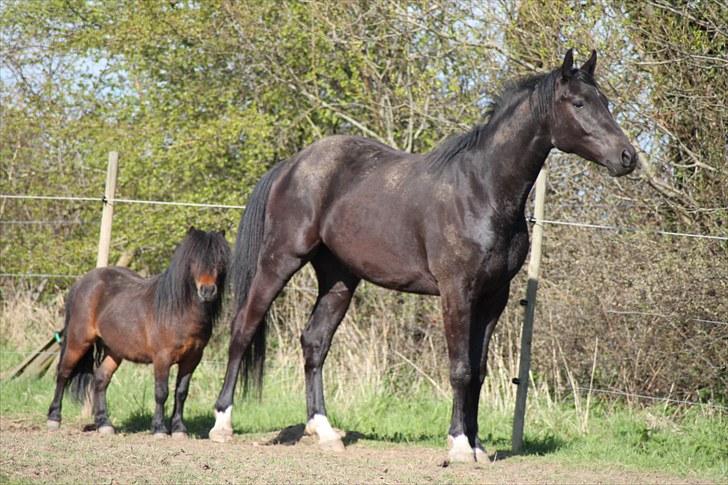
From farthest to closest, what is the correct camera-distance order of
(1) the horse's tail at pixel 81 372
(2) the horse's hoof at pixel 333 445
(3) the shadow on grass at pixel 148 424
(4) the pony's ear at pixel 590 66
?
(1) the horse's tail at pixel 81 372 < (3) the shadow on grass at pixel 148 424 < (2) the horse's hoof at pixel 333 445 < (4) the pony's ear at pixel 590 66

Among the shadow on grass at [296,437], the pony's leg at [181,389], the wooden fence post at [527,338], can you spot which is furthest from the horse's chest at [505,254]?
the pony's leg at [181,389]

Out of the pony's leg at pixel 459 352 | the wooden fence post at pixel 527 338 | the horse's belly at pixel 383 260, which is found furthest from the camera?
the wooden fence post at pixel 527 338

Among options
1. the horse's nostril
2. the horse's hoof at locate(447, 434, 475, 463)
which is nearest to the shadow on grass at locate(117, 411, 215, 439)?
the horse's hoof at locate(447, 434, 475, 463)

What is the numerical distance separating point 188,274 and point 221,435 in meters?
1.20

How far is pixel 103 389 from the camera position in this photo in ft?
24.2

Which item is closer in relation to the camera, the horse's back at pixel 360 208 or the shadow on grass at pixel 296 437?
the horse's back at pixel 360 208

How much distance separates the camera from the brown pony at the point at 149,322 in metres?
6.93

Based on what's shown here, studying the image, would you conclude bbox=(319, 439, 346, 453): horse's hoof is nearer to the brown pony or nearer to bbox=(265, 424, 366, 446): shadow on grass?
bbox=(265, 424, 366, 446): shadow on grass

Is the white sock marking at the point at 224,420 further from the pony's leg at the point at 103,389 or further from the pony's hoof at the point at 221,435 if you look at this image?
the pony's leg at the point at 103,389

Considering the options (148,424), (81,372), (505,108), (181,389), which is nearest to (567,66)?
(505,108)

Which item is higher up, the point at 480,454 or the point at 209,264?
the point at 209,264

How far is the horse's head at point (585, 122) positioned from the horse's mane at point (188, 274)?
8.69ft

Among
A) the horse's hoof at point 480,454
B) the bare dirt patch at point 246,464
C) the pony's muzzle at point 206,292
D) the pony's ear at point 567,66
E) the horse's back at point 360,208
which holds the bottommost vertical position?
the bare dirt patch at point 246,464

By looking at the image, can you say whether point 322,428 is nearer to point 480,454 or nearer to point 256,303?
point 256,303
